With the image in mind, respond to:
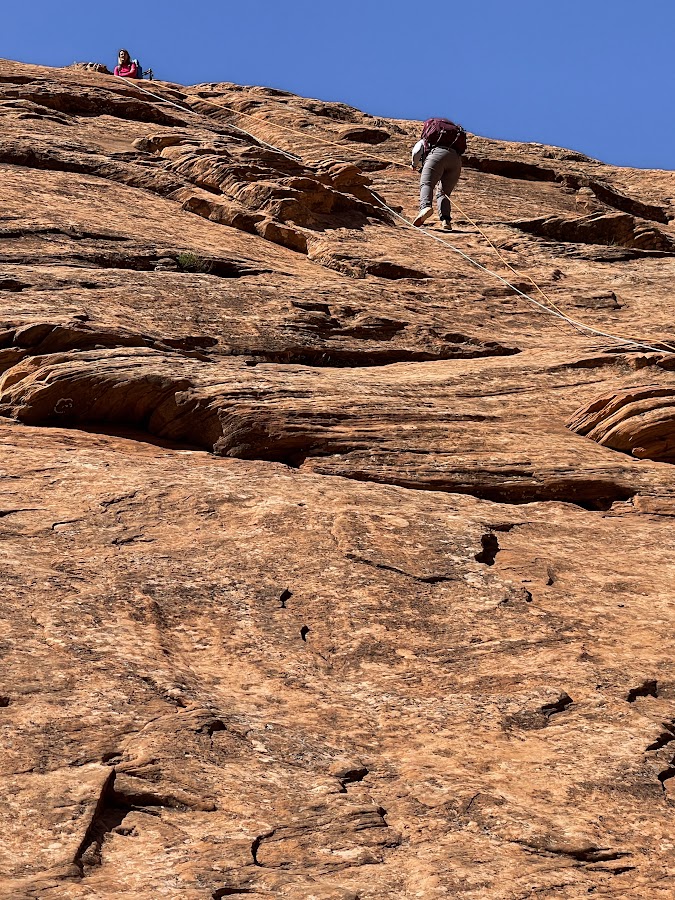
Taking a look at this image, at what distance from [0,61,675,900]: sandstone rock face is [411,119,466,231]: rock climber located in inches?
58.3

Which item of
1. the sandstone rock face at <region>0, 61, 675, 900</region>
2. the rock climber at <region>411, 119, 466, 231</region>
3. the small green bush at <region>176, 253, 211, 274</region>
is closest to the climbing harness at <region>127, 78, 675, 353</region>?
the sandstone rock face at <region>0, 61, 675, 900</region>

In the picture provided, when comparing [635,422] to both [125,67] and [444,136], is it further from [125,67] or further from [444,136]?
[125,67]

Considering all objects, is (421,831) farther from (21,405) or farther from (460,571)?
(21,405)

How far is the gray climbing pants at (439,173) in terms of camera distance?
19.1m

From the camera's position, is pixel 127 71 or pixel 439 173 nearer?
pixel 439 173

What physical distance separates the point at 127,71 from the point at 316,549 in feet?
72.3

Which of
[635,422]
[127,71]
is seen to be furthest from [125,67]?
[635,422]

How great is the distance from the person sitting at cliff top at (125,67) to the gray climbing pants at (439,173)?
1114 centimetres

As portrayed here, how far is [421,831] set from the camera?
522 cm

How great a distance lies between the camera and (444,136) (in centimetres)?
1909

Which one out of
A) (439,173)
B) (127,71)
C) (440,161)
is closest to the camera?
(440,161)

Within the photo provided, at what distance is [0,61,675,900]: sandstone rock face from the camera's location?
513 cm

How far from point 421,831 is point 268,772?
3.21ft

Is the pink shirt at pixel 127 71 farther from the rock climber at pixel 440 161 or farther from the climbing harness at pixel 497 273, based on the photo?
the rock climber at pixel 440 161
